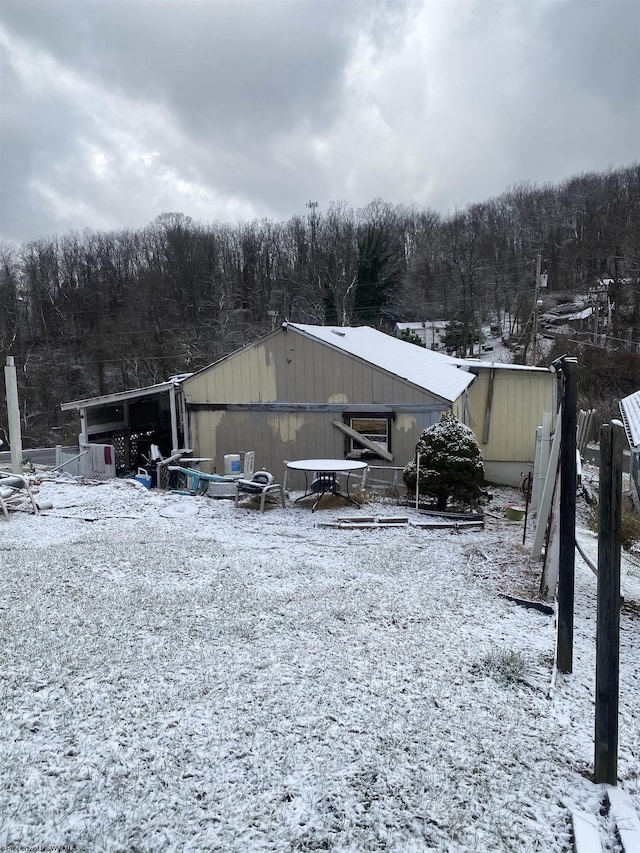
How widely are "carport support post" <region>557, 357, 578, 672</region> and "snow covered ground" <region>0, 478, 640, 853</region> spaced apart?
0.96 ft

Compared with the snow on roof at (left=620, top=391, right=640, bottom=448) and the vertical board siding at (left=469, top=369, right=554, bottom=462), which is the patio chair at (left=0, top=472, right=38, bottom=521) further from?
the vertical board siding at (left=469, top=369, right=554, bottom=462)

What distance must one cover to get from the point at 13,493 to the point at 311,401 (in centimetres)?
652

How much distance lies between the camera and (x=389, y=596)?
556 cm

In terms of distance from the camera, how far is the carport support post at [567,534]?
3.93 meters

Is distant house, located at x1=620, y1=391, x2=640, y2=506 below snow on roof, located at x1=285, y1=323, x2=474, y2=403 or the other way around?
below

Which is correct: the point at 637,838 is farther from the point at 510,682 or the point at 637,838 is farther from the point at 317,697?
the point at 317,697

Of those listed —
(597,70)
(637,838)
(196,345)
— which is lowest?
(637,838)

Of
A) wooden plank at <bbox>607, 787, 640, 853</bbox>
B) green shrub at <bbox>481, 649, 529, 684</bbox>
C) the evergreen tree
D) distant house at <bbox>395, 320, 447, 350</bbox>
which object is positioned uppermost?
distant house at <bbox>395, 320, 447, 350</bbox>

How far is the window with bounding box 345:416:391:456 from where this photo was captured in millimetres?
12070

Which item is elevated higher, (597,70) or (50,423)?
(597,70)

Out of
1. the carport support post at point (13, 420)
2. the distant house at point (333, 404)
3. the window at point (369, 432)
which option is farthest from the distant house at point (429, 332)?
the carport support post at point (13, 420)

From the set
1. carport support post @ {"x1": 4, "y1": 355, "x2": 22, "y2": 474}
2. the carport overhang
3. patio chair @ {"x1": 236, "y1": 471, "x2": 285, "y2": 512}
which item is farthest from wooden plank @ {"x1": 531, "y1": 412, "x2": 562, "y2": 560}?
carport support post @ {"x1": 4, "y1": 355, "x2": 22, "y2": 474}

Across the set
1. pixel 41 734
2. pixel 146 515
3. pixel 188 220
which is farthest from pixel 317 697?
pixel 188 220

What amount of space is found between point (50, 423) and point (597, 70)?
3344 centimetres
